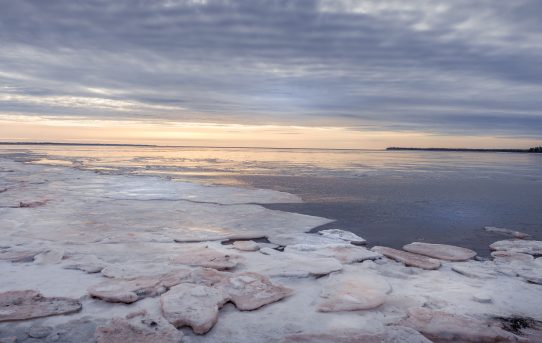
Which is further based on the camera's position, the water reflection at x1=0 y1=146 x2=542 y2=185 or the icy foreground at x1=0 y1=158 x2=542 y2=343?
the water reflection at x1=0 y1=146 x2=542 y2=185

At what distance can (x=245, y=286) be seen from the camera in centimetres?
340

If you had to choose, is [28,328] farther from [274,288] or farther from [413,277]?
[413,277]

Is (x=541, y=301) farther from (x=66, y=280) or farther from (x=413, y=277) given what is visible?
(x=66, y=280)

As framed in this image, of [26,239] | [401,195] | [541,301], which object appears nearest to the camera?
[541,301]

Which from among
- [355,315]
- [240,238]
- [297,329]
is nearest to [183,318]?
[297,329]

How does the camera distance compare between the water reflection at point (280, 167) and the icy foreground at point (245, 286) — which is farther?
the water reflection at point (280, 167)

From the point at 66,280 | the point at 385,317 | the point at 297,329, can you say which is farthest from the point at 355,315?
the point at 66,280

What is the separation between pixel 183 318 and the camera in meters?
2.76

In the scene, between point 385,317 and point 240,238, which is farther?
point 240,238

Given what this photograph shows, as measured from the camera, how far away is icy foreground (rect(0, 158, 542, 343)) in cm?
268

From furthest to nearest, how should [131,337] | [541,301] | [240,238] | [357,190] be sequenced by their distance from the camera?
[357,190], [240,238], [541,301], [131,337]

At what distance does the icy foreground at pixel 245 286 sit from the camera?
268cm

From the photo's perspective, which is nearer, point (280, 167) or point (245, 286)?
point (245, 286)

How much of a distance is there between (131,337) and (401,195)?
26.9 feet
